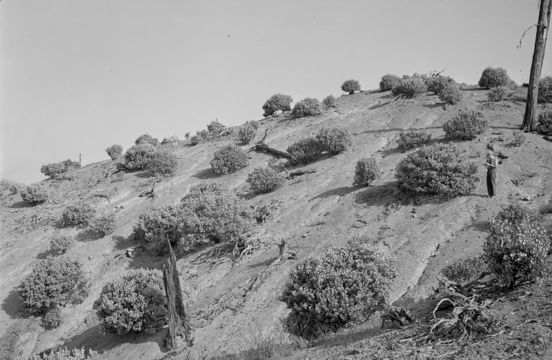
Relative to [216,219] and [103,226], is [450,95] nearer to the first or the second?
[216,219]

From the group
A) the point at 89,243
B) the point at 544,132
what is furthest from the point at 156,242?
the point at 544,132

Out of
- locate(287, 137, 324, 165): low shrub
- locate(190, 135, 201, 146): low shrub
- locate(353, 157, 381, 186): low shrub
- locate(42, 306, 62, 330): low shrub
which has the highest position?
locate(190, 135, 201, 146): low shrub

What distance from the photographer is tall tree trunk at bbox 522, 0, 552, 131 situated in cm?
2620

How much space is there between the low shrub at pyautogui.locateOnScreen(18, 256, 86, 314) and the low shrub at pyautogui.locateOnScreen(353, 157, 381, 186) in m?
17.8

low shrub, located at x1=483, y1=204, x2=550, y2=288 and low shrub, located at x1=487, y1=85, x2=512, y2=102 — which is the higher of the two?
low shrub, located at x1=487, y1=85, x2=512, y2=102

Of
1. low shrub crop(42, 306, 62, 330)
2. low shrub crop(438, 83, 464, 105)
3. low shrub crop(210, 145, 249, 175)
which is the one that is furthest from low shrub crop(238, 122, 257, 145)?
low shrub crop(42, 306, 62, 330)

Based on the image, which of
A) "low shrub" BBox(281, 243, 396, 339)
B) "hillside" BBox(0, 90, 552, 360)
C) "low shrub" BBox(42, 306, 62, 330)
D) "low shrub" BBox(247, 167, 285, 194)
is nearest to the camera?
"low shrub" BBox(281, 243, 396, 339)

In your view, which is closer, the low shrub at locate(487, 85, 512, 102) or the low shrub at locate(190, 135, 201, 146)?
the low shrub at locate(487, 85, 512, 102)

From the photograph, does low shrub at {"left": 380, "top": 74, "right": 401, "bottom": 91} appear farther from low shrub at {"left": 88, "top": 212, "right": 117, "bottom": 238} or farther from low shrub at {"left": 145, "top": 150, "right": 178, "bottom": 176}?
low shrub at {"left": 88, "top": 212, "right": 117, "bottom": 238}

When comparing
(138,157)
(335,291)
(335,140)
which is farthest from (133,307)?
(138,157)

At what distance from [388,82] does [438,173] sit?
26876mm

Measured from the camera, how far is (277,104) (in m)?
47.7

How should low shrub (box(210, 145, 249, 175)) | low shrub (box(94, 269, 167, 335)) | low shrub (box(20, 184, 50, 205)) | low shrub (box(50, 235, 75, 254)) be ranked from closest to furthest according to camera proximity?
low shrub (box(94, 269, 167, 335)) → low shrub (box(50, 235, 75, 254)) → low shrub (box(210, 145, 249, 175)) → low shrub (box(20, 184, 50, 205))

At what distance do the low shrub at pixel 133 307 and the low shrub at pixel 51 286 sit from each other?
199 inches
